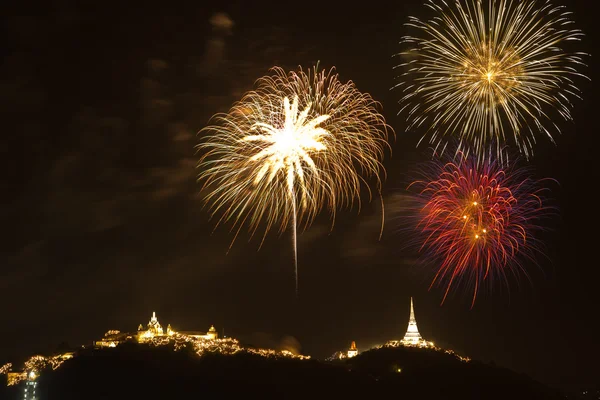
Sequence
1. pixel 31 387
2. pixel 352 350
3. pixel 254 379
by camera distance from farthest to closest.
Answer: pixel 352 350, pixel 31 387, pixel 254 379

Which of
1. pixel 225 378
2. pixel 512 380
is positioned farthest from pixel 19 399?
pixel 512 380

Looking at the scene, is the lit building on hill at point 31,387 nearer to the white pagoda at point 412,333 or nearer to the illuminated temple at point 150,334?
the illuminated temple at point 150,334

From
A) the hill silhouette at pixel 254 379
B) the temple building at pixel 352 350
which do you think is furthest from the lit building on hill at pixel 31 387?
the temple building at pixel 352 350

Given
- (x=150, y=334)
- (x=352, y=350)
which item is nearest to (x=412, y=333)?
(x=352, y=350)

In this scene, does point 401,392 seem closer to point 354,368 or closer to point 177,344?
point 354,368

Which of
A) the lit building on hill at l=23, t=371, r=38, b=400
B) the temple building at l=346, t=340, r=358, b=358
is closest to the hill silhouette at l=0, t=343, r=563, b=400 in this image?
the lit building on hill at l=23, t=371, r=38, b=400

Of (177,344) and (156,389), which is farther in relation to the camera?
(177,344)

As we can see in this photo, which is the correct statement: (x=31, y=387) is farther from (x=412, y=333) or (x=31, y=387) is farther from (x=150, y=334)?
(x=412, y=333)

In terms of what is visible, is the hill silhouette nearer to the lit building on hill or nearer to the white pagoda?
the lit building on hill

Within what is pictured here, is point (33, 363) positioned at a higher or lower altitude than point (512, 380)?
higher
